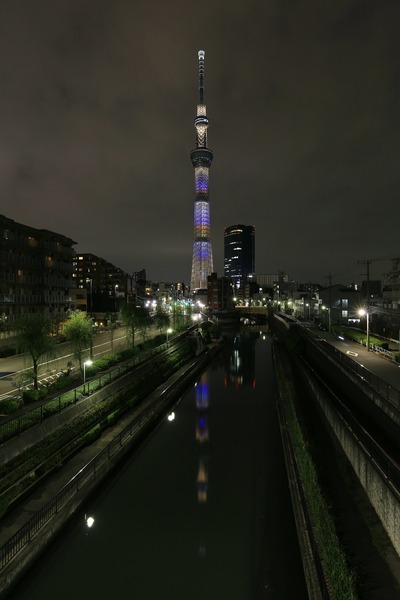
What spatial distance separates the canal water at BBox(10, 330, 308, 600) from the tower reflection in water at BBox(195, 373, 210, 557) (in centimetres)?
6

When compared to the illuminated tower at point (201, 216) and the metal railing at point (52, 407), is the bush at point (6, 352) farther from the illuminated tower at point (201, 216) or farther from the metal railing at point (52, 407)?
the illuminated tower at point (201, 216)

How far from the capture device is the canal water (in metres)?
8.23

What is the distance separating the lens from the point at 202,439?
17.4 meters

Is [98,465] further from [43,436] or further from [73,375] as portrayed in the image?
[73,375]

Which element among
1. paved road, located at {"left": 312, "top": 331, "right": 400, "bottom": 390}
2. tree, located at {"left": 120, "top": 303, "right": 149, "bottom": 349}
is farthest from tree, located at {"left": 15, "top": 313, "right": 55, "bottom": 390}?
paved road, located at {"left": 312, "top": 331, "right": 400, "bottom": 390}

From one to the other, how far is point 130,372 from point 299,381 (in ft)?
44.2

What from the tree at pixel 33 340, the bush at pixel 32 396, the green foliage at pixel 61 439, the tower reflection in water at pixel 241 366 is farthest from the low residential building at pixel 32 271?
the tower reflection in water at pixel 241 366

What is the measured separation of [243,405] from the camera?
2348 cm

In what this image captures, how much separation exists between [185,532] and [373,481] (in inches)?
214

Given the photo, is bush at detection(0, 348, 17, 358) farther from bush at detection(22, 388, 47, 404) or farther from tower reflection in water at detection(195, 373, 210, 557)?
tower reflection in water at detection(195, 373, 210, 557)

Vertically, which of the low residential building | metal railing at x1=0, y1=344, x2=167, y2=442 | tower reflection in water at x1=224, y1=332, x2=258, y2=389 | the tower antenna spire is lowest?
tower reflection in water at x1=224, y1=332, x2=258, y2=389

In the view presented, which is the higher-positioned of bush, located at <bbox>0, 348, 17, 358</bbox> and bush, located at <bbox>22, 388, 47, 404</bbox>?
bush, located at <bbox>0, 348, 17, 358</bbox>

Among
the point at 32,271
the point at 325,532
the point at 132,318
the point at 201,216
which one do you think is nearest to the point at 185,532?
the point at 325,532

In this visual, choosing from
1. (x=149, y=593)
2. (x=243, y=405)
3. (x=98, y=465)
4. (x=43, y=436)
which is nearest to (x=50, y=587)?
(x=149, y=593)
